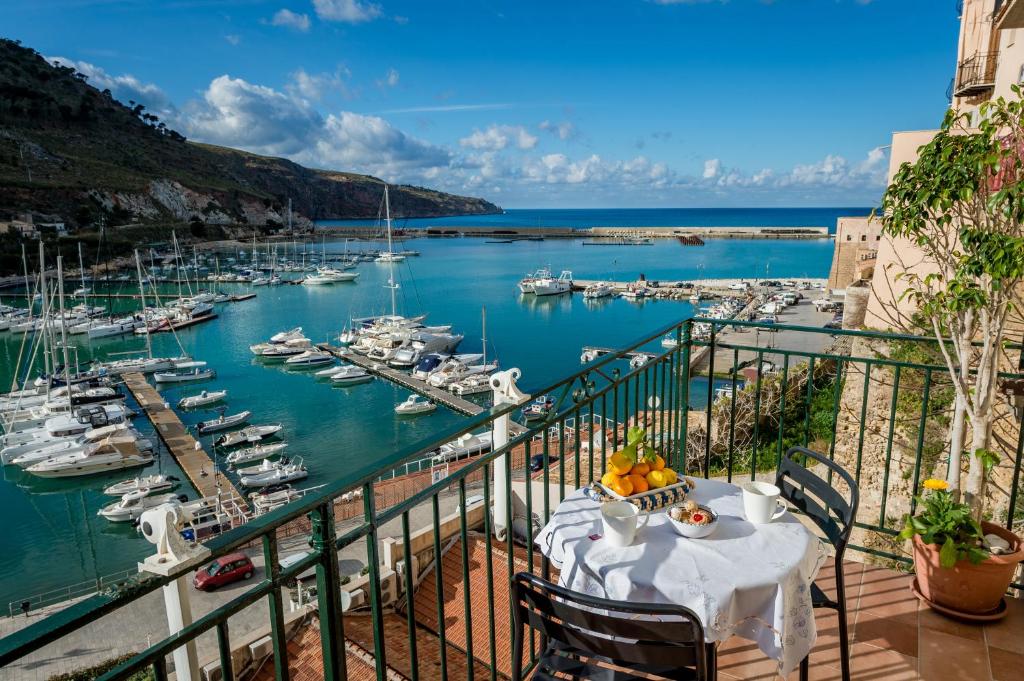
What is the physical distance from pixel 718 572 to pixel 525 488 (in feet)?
5.88

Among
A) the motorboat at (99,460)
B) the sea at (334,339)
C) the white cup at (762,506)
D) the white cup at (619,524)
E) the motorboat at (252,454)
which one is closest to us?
the white cup at (619,524)

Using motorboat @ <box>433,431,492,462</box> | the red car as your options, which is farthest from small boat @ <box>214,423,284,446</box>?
the red car

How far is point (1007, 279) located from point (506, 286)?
58.5 metres

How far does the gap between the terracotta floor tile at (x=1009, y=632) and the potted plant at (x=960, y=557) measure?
62 mm

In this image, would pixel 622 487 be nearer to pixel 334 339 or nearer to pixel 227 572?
pixel 227 572

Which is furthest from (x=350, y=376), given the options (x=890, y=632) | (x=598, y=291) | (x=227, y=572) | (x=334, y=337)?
(x=890, y=632)

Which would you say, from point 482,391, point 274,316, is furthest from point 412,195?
point 482,391

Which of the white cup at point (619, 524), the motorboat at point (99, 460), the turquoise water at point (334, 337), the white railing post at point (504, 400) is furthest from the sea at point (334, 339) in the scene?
the white cup at point (619, 524)

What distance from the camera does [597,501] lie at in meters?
2.29

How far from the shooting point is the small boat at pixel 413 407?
1064 inches

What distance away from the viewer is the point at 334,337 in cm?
4072

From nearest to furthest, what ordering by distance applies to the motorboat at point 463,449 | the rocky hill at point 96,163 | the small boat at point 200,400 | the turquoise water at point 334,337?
the turquoise water at point 334,337 < the motorboat at point 463,449 < the small boat at point 200,400 < the rocky hill at point 96,163

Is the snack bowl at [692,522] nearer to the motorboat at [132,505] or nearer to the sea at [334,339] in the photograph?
the sea at [334,339]

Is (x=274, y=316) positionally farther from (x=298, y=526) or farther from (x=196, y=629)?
(x=196, y=629)
